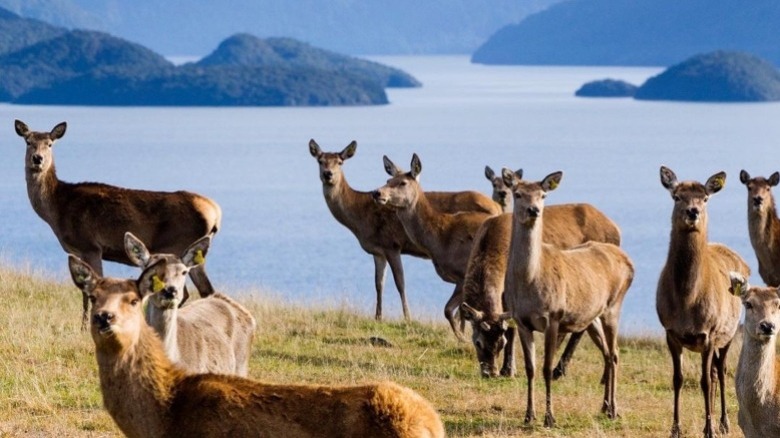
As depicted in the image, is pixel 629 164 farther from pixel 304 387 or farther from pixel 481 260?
pixel 304 387

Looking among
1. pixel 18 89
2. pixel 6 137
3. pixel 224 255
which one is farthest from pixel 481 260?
pixel 18 89

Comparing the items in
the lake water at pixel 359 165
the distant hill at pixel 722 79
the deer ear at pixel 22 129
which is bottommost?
the lake water at pixel 359 165

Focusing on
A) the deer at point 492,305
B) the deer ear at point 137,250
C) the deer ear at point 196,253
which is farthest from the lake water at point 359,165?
the deer ear at point 196,253

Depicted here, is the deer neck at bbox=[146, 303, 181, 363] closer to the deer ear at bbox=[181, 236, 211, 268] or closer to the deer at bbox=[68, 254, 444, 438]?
the deer ear at bbox=[181, 236, 211, 268]

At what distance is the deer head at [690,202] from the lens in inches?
462

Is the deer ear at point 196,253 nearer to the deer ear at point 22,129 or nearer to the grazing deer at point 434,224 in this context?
the deer ear at point 22,129

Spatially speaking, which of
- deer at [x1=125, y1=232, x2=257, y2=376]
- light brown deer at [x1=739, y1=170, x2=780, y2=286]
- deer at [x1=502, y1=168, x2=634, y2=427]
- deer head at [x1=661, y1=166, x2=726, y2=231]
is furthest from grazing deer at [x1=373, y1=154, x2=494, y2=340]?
deer at [x1=125, y1=232, x2=257, y2=376]

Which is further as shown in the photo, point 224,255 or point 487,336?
point 224,255

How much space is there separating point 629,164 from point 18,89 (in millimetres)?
85912

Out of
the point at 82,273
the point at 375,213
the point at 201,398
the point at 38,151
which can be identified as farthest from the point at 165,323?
the point at 375,213

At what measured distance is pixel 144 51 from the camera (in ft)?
559

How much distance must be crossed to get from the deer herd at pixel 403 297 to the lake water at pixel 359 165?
2.05 meters

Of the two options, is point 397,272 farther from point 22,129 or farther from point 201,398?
point 201,398

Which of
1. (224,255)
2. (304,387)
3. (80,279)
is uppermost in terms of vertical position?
(80,279)
